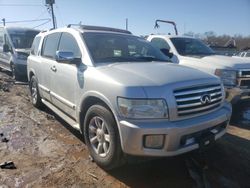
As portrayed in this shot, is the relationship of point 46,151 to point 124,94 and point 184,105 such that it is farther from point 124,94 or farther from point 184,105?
point 184,105

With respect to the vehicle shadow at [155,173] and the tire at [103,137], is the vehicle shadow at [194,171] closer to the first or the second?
the vehicle shadow at [155,173]

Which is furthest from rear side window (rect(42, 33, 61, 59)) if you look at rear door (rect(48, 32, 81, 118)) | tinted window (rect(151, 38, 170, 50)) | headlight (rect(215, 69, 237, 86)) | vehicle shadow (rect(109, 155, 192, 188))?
headlight (rect(215, 69, 237, 86))

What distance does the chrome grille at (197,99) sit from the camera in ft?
11.5

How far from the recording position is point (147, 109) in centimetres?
336

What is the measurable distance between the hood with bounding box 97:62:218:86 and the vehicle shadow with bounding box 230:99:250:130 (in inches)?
99.0

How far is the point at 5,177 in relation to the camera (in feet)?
12.5

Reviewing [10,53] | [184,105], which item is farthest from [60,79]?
[10,53]

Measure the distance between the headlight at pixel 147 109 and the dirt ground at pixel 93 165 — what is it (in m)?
0.60

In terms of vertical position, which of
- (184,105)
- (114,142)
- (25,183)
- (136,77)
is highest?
(136,77)

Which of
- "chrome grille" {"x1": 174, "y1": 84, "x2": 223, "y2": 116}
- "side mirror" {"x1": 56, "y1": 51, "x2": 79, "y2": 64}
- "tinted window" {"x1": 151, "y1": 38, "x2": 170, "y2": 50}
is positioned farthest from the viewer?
"tinted window" {"x1": 151, "y1": 38, "x2": 170, "y2": 50}

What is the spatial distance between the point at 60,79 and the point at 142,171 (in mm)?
2201

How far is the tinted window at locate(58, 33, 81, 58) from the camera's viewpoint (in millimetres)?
4797

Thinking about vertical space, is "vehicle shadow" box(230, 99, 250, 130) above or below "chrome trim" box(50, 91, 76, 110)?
below

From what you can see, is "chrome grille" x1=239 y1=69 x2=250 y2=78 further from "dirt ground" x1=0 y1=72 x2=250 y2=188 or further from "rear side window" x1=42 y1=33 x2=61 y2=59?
"rear side window" x1=42 y1=33 x2=61 y2=59
